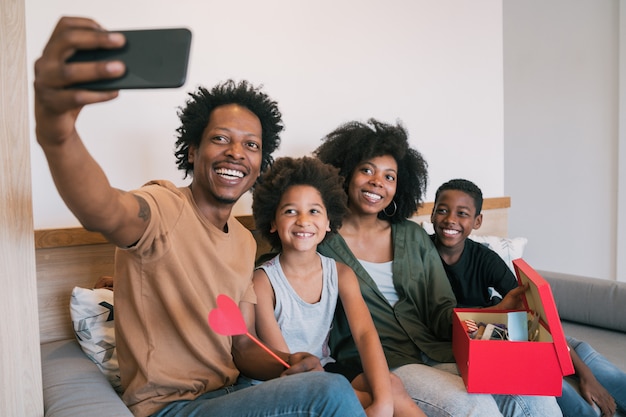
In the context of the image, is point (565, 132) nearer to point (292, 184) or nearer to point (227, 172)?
point (292, 184)

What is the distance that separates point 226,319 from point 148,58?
0.65 m

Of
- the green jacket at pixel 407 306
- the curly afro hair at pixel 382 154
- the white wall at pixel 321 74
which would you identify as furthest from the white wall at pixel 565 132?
the green jacket at pixel 407 306

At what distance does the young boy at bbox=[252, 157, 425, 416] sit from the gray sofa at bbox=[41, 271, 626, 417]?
0.43m

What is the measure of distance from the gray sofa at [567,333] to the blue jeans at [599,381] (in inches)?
5.6

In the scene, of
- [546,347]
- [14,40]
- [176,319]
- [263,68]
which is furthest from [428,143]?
[14,40]

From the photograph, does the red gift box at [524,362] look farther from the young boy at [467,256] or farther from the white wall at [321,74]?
the white wall at [321,74]

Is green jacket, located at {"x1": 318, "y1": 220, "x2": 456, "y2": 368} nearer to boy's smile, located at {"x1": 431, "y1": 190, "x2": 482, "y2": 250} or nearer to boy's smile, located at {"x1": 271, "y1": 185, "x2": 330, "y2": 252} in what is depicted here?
boy's smile, located at {"x1": 431, "y1": 190, "x2": 482, "y2": 250}

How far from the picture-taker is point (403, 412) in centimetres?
138

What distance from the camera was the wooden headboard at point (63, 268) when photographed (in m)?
1.63

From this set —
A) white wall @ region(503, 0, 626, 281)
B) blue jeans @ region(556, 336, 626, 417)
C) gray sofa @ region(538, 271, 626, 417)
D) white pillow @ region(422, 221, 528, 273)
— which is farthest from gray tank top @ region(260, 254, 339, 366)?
white wall @ region(503, 0, 626, 281)

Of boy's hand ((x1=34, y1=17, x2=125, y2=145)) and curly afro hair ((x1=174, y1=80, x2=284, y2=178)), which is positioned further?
curly afro hair ((x1=174, y1=80, x2=284, y2=178))

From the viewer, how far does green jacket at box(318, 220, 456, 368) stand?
5.58ft

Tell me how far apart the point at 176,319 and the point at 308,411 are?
36cm

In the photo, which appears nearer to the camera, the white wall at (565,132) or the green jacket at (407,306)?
the green jacket at (407,306)
